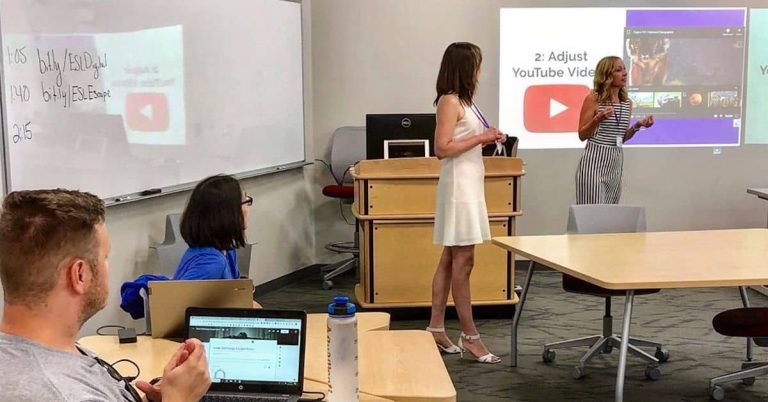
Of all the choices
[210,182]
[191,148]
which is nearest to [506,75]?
[191,148]

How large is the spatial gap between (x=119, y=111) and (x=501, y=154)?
2332mm

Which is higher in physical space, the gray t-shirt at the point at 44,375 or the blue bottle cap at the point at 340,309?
the gray t-shirt at the point at 44,375

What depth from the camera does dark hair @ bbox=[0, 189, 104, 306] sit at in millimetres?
1258

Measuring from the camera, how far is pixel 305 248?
6.22 metres

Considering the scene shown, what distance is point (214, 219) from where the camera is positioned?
258cm

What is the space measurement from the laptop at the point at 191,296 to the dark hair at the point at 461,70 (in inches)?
78.3

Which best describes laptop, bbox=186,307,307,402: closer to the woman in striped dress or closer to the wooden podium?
the wooden podium

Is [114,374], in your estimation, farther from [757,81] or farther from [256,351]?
[757,81]

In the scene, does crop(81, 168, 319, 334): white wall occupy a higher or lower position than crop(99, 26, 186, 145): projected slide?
lower

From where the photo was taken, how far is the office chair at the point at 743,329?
3.31 m

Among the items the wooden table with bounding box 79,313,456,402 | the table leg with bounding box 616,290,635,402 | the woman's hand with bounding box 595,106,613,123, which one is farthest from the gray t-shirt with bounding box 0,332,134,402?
the woman's hand with bounding box 595,106,613,123

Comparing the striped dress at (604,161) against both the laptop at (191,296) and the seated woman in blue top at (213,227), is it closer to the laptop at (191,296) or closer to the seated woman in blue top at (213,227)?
the seated woman in blue top at (213,227)

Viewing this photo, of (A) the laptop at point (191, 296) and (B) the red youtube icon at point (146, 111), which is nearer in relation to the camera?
(A) the laptop at point (191, 296)

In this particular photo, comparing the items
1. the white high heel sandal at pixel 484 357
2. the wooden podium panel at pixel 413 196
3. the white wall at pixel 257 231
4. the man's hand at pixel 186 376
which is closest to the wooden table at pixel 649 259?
the white high heel sandal at pixel 484 357
